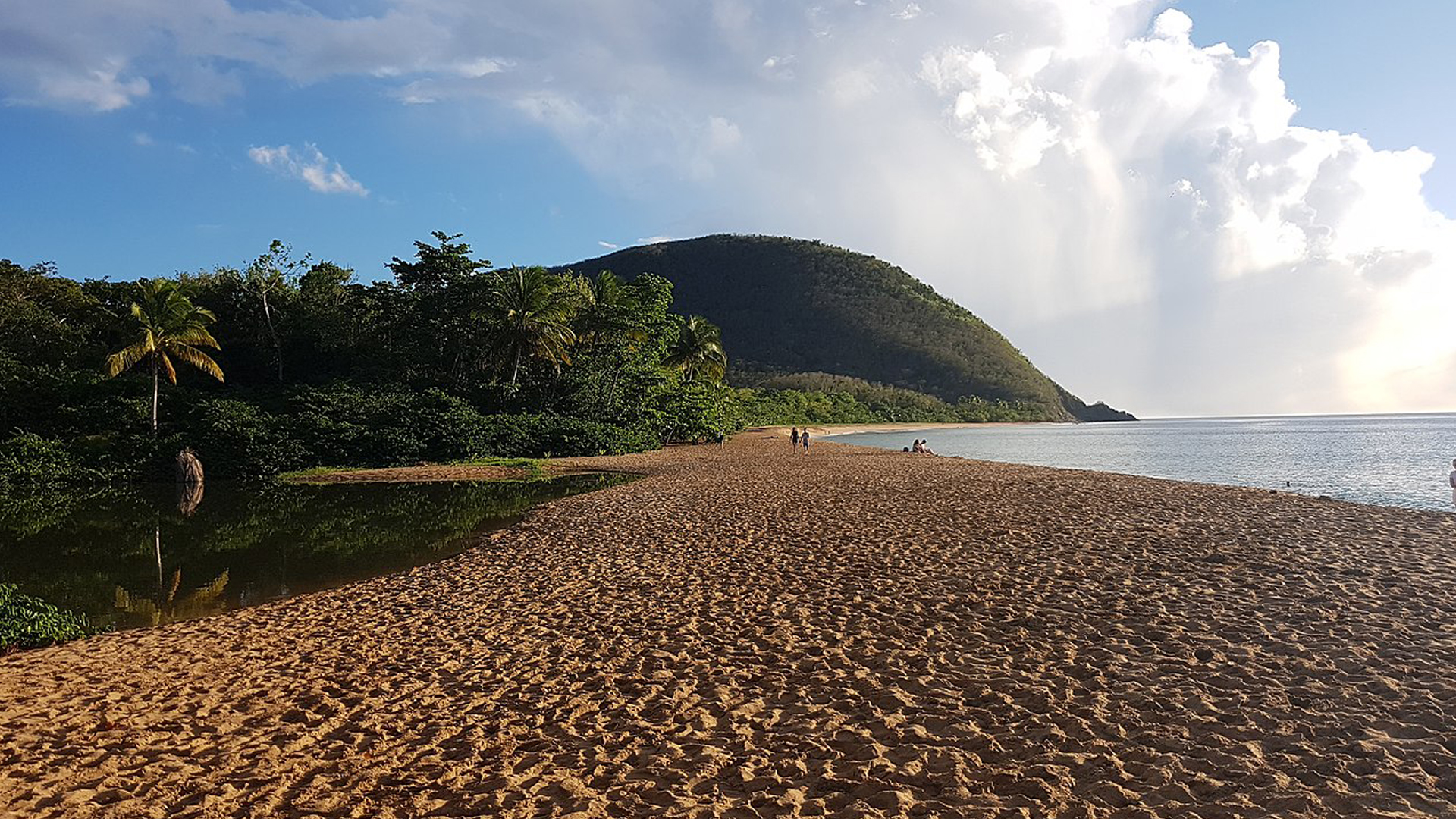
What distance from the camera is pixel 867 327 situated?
460 ft

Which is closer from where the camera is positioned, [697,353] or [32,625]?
[32,625]

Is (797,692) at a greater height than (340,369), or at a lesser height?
lesser

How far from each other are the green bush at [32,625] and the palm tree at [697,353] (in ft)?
149

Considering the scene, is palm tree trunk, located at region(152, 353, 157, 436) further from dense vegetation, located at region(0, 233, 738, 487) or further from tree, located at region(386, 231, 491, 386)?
tree, located at region(386, 231, 491, 386)

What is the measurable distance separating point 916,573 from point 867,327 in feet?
440

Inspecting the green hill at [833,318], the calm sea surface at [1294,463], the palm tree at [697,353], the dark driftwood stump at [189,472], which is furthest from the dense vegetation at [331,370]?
the green hill at [833,318]

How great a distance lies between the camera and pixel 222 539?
14984mm

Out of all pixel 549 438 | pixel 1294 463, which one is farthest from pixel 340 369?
pixel 1294 463

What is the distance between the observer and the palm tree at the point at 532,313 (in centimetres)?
3759

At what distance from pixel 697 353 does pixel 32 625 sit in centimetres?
4787

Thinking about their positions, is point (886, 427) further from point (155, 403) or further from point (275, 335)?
point (155, 403)

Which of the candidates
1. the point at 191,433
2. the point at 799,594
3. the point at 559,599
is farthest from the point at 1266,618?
the point at 191,433

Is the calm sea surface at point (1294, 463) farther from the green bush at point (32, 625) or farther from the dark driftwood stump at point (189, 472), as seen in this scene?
the dark driftwood stump at point (189, 472)

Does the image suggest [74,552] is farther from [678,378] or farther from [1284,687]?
[678,378]
